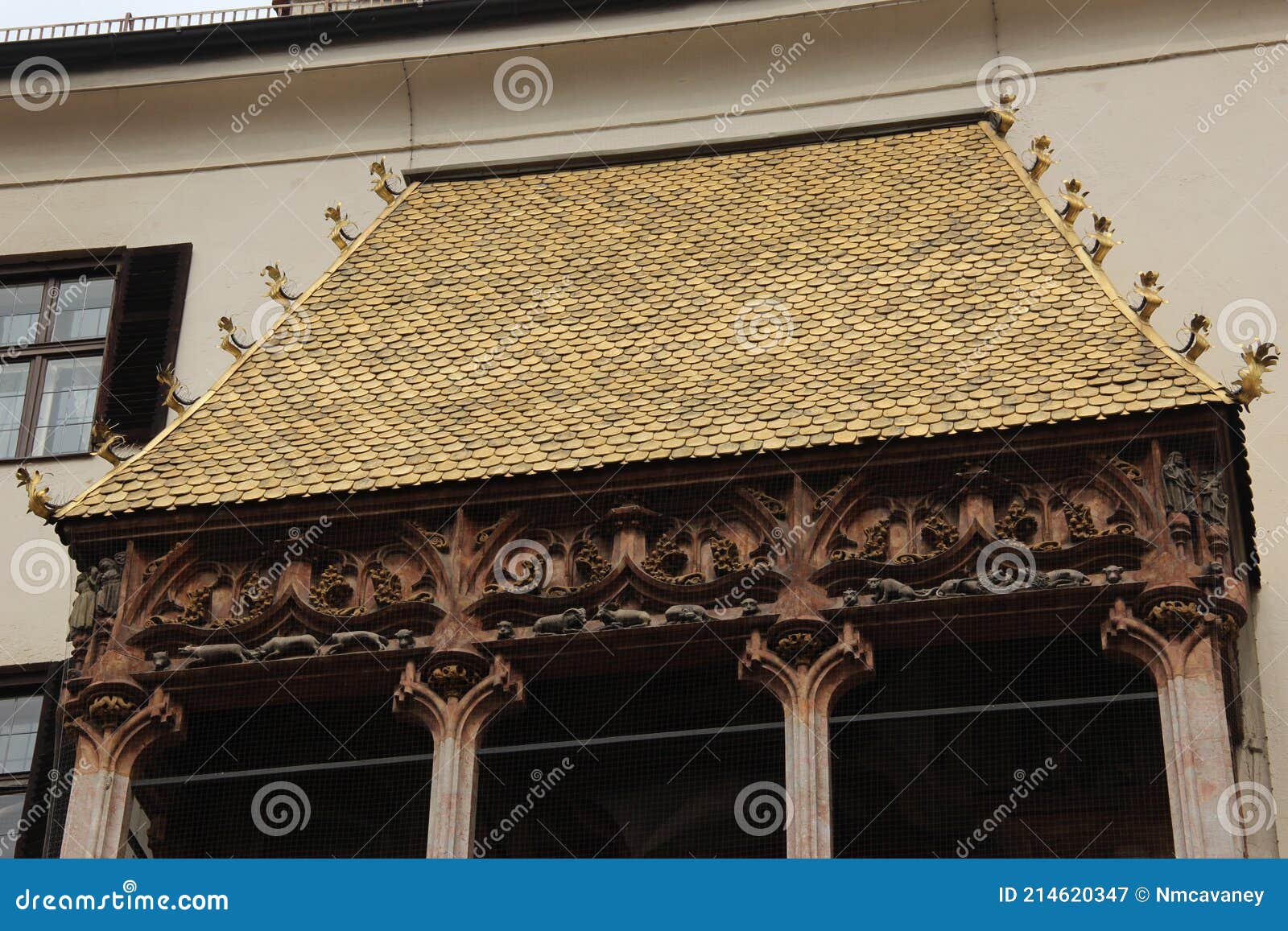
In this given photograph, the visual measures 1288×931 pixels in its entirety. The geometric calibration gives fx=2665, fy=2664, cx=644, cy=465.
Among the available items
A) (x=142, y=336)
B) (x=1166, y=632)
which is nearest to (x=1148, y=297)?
(x=1166, y=632)

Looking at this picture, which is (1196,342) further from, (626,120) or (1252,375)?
(626,120)

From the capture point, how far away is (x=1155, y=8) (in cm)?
2005

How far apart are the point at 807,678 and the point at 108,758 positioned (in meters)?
3.85

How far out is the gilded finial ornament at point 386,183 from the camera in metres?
19.2

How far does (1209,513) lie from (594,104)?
8.00m

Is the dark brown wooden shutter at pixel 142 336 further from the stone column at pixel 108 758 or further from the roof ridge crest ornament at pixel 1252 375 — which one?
the roof ridge crest ornament at pixel 1252 375

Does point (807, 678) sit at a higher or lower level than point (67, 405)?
lower

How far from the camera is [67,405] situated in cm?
1970

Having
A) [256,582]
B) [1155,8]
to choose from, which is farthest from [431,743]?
[1155,8]

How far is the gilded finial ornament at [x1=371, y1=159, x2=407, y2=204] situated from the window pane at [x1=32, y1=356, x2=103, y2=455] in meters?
2.49

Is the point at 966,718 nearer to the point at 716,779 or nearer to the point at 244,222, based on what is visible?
the point at 716,779

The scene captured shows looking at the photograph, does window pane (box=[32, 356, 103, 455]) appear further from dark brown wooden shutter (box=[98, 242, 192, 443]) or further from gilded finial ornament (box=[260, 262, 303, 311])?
gilded finial ornament (box=[260, 262, 303, 311])

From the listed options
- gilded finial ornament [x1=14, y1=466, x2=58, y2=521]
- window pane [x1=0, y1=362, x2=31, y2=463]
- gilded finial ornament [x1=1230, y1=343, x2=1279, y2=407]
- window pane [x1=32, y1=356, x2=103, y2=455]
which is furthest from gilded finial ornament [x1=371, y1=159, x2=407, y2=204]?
gilded finial ornament [x1=1230, y1=343, x2=1279, y2=407]

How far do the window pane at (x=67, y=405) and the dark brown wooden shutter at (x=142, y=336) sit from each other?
192 mm
